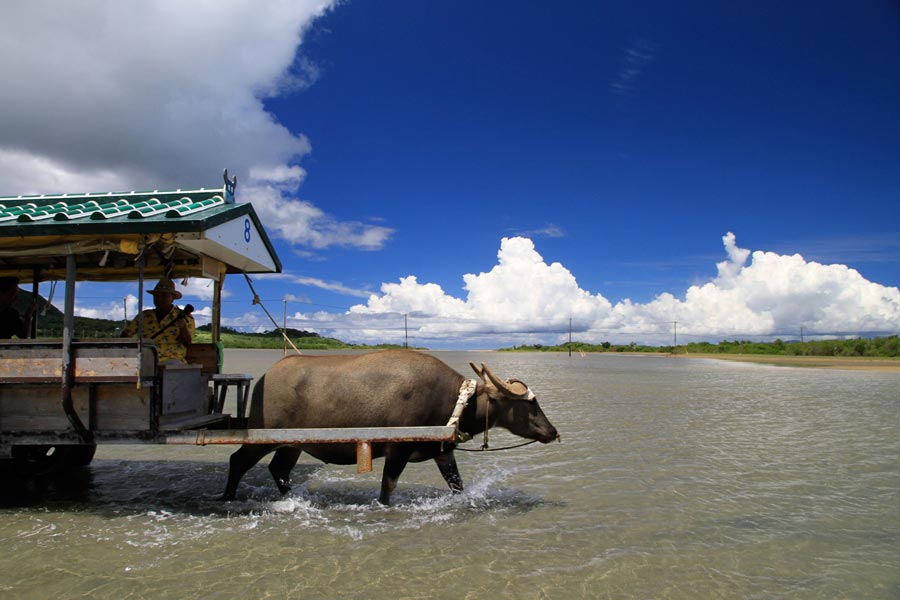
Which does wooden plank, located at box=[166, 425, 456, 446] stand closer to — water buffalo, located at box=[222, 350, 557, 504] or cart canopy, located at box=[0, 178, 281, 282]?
water buffalo, located at box=[222, 350, 557, 504]

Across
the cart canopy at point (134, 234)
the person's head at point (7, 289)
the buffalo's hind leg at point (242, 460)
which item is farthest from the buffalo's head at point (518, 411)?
the person's head at point (7, 289)

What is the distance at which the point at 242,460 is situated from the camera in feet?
19.9

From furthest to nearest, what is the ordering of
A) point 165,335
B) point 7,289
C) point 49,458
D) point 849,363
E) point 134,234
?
1. point 849,363
2. point 49,458
3. point 7,289
4. point 165,335
5. point 134,234

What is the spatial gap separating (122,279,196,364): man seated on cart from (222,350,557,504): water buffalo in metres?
1.21

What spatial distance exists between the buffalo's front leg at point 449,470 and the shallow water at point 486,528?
6.0 inches

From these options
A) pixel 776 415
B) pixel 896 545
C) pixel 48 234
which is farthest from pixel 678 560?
pixel 776 415

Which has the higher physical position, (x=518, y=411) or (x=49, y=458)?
(x=518, y=411)

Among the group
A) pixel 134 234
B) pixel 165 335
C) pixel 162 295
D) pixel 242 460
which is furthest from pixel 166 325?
pixel 242 460

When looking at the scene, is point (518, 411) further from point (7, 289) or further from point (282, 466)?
point (7, 289)

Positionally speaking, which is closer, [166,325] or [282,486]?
[282,486]

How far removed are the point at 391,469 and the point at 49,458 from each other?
4585mm

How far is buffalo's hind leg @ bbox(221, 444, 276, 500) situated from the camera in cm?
596

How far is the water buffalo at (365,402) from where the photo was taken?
5785 mm

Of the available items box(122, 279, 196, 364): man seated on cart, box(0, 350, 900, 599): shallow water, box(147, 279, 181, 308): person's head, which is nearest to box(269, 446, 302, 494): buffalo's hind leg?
box(0, 350, 900, 599): shallow water
